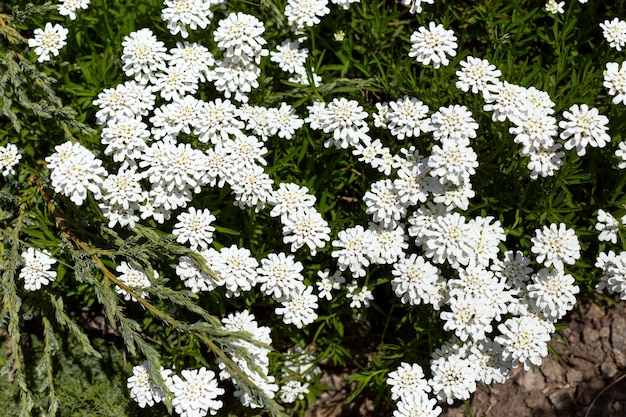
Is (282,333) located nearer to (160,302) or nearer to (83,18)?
(160,302)

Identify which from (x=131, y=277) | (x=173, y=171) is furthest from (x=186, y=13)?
(x=131, y=277)

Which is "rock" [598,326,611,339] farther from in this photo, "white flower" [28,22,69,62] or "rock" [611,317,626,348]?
"white flower" [28,22,69,62]

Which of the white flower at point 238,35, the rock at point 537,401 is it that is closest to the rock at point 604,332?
the rock at point 537,401

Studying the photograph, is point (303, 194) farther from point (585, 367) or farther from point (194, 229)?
point (585, 367)

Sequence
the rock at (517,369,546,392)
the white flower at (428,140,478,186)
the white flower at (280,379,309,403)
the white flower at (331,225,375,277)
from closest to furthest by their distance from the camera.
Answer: the white flower at (428,140,478,186)
the white flower at (331,225,375,277)
the white flower at (280,379,309,403)
the rock at (517,369,546,392)

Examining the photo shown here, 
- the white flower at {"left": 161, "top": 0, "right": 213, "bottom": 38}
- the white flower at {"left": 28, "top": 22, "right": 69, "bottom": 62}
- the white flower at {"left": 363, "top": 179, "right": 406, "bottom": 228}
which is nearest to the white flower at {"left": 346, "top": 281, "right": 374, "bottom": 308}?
Answer: the white flower at {"left": 363, "top": 179, "right": 406, "bottom": 228}

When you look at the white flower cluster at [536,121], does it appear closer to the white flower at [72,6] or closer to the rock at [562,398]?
the rock at [562,398]

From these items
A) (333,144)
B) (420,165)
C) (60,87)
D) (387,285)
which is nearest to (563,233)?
(420,165)
